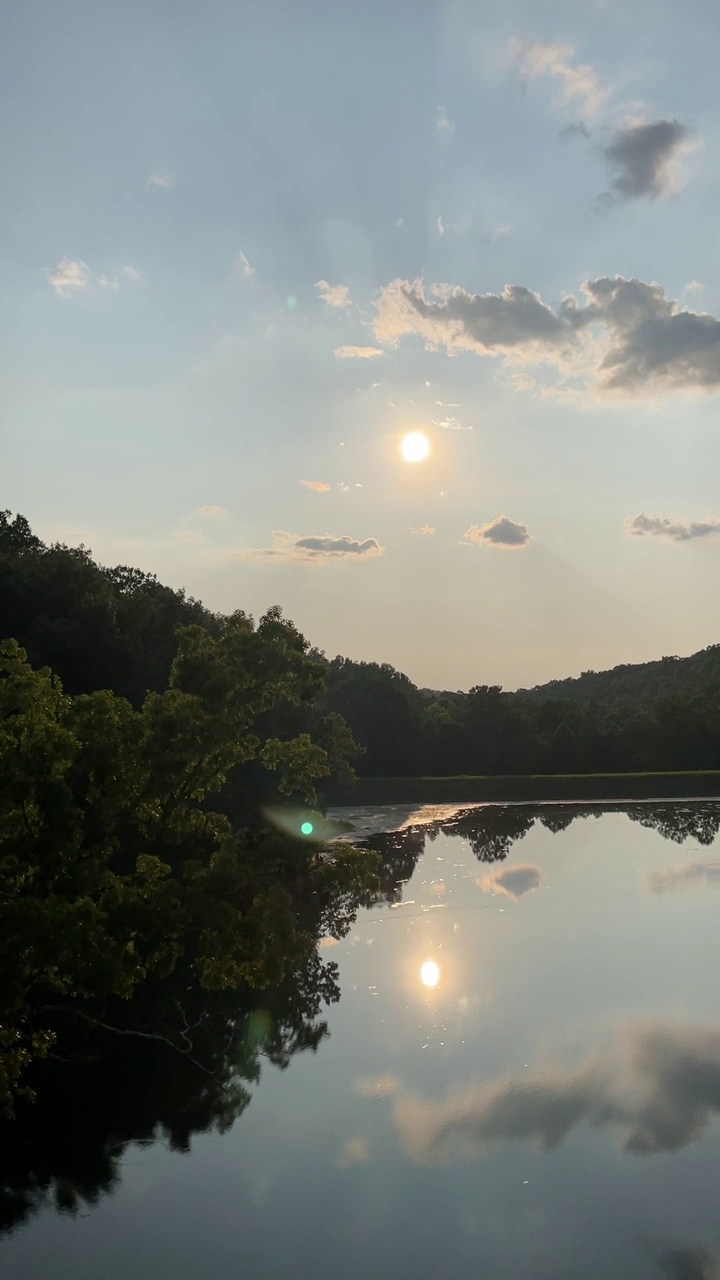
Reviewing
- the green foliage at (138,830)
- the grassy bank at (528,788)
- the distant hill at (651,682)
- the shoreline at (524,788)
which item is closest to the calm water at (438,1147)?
the green foliage at (138,830)

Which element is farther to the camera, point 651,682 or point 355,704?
point 651,682

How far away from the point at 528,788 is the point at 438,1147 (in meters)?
65.5

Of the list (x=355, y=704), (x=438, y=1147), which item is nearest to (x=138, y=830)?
(x=438, y=1147)

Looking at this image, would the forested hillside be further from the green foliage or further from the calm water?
the calm water

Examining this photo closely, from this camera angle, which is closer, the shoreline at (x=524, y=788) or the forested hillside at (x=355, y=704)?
the forested hillside at (x=355, y=704)

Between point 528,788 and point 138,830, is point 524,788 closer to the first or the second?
point 528,788

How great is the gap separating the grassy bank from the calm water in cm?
5115

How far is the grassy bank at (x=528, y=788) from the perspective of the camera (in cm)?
7475

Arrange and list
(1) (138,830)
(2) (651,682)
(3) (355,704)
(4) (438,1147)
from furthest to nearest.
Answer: (2) (651,682) → (3) (355,704) → (1) (138,830) → (4) (438,1147)

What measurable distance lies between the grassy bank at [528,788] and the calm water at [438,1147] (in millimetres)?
51153

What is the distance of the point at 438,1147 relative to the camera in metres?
13.7

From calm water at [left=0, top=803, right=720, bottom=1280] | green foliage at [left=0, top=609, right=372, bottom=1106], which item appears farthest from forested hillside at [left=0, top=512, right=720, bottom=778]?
calm water at [left=0, top=803, right=720, bottom=1280]

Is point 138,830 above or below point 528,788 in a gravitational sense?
above

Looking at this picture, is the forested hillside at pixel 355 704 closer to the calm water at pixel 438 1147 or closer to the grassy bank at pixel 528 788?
the grassy bank at pixel 528 788
